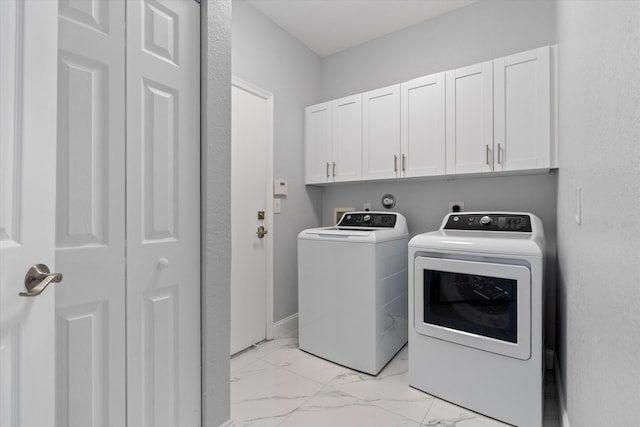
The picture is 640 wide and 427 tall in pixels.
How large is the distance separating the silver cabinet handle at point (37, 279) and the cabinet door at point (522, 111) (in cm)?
228

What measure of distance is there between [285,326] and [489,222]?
1.83 meters

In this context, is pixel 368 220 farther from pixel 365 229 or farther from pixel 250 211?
pixel 250 211

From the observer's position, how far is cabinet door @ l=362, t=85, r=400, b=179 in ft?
8.16

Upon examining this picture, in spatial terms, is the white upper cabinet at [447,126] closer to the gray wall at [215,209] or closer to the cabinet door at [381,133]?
the cabinet door at [381,133]

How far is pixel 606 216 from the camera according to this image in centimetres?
75

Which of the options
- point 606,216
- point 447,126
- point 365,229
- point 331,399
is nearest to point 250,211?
point 365,229

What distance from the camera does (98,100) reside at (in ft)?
3.36

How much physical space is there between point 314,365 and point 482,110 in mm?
2080

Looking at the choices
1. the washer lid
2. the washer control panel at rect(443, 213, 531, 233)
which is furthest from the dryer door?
the washer control panel at rect(443, 213, 531, 233)

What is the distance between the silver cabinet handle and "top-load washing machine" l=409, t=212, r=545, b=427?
1642 mm

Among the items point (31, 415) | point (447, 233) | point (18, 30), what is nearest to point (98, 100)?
point (18, 30)

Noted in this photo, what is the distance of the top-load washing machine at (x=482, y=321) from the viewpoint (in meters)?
1.53

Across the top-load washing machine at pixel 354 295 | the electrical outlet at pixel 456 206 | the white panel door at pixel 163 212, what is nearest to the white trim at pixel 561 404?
the top-load washing machine at pixel 354 295

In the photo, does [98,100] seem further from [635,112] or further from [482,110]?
[482,110]
